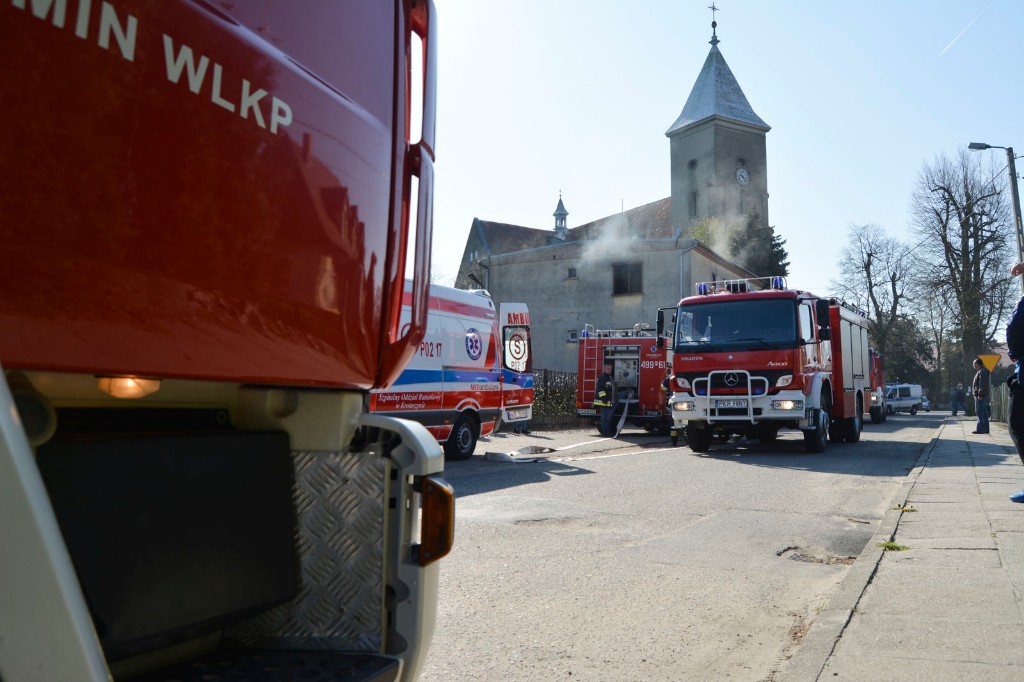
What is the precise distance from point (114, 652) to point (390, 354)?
1052mm

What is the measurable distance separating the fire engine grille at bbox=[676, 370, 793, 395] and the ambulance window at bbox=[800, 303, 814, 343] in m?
0.71

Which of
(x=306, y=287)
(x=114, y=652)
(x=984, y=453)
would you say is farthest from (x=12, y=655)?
(x=984, y=453)

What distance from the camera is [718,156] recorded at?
64.6m

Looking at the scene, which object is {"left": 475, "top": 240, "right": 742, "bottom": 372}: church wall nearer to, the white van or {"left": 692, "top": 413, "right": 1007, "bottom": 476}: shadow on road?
the white van

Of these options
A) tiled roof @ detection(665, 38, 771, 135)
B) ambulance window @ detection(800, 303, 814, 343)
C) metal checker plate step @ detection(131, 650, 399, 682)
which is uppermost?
tiled roof @ detection(665, 38, 771, 135)

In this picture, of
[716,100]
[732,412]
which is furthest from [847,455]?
[716,100]

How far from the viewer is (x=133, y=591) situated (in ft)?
6.02

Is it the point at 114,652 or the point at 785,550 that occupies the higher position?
the point at 114,652

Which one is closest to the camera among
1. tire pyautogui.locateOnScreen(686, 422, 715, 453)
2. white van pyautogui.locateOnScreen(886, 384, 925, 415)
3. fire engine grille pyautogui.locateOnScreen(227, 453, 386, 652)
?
fire engine grille pyautogui.locateOnScreen(227, 453, 386, 652)

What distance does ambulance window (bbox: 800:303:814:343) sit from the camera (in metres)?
14.5

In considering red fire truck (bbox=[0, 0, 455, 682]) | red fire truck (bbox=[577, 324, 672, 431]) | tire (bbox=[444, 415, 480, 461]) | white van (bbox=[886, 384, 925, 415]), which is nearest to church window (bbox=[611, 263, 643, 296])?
red fire truck (bbox=[577, 324, 672, 431])

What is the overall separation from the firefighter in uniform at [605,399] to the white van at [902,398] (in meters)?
34.4

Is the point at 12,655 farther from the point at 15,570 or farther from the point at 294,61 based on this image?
the point at 294,61

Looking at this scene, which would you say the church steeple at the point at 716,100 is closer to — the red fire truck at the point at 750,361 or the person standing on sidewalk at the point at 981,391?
the person standing on sidewalk at the point at 981,391
